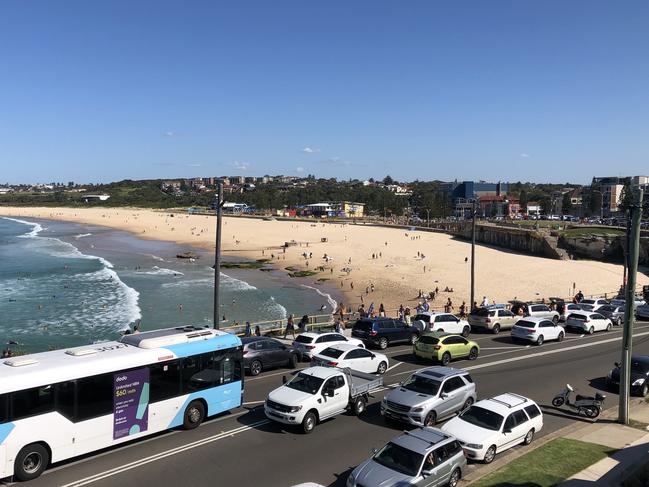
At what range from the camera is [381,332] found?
977 inches

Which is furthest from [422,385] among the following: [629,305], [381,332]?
[381,332]

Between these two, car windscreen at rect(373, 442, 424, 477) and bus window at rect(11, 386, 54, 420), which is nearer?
car windscreen at rect(373, 442, 424, 477)

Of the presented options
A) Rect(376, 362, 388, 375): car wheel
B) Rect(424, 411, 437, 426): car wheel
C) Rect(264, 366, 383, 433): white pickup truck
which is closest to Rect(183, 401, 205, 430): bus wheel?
Rect(264, 366, 383, 433): white pickup truck

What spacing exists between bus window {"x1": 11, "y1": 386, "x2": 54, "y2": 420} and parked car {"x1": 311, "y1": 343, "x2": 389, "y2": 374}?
8.94 metres

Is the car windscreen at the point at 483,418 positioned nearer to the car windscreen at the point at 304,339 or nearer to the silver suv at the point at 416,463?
the silver suv at the point at 416,463

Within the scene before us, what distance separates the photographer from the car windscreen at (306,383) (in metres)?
14.2

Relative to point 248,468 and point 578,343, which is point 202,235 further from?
point 248,468

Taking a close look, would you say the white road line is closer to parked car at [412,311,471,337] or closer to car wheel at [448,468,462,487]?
car wheel at [448,468,462,487]

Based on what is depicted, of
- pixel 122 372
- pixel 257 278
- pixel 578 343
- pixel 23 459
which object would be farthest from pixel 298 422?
pixel 257 278

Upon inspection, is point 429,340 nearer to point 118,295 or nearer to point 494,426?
point 494,426

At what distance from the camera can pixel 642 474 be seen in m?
10.8

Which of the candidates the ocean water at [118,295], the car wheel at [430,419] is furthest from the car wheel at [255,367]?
the ocean water at [118,295]

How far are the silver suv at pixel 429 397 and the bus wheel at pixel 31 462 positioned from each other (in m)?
8.33

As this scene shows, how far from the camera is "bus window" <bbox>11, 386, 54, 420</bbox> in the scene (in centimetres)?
1057
